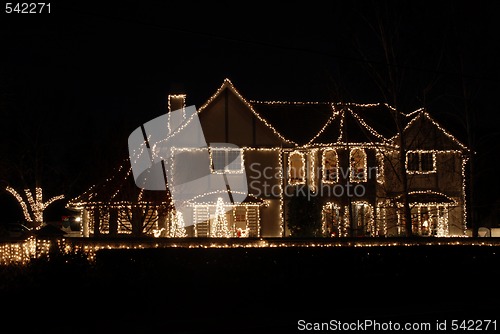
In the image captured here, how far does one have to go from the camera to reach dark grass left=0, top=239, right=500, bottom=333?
14852 millimetres

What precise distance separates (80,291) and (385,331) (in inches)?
288

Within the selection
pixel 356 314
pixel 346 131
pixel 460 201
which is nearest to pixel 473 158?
pixel 460 201

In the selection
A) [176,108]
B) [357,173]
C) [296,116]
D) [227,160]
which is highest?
[176,108]

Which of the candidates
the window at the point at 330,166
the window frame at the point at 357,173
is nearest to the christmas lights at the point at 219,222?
the window at the point at 330,166

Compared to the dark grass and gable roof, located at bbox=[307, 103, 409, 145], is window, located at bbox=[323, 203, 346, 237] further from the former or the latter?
the dark grass

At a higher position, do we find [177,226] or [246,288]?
[177,226]

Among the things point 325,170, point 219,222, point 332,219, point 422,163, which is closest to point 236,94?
point 325,170

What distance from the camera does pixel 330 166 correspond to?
37594mm

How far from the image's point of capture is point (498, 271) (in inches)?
832

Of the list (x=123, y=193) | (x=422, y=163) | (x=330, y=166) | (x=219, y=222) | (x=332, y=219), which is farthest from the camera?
(x=422, y=163)

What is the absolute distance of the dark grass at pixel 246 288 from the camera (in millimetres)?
14852

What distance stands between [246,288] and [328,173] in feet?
66.1

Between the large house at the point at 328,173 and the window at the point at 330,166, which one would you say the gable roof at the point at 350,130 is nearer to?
the large house at the point at 328,173

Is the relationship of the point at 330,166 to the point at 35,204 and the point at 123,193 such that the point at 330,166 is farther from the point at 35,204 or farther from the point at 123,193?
the point at 35,204
